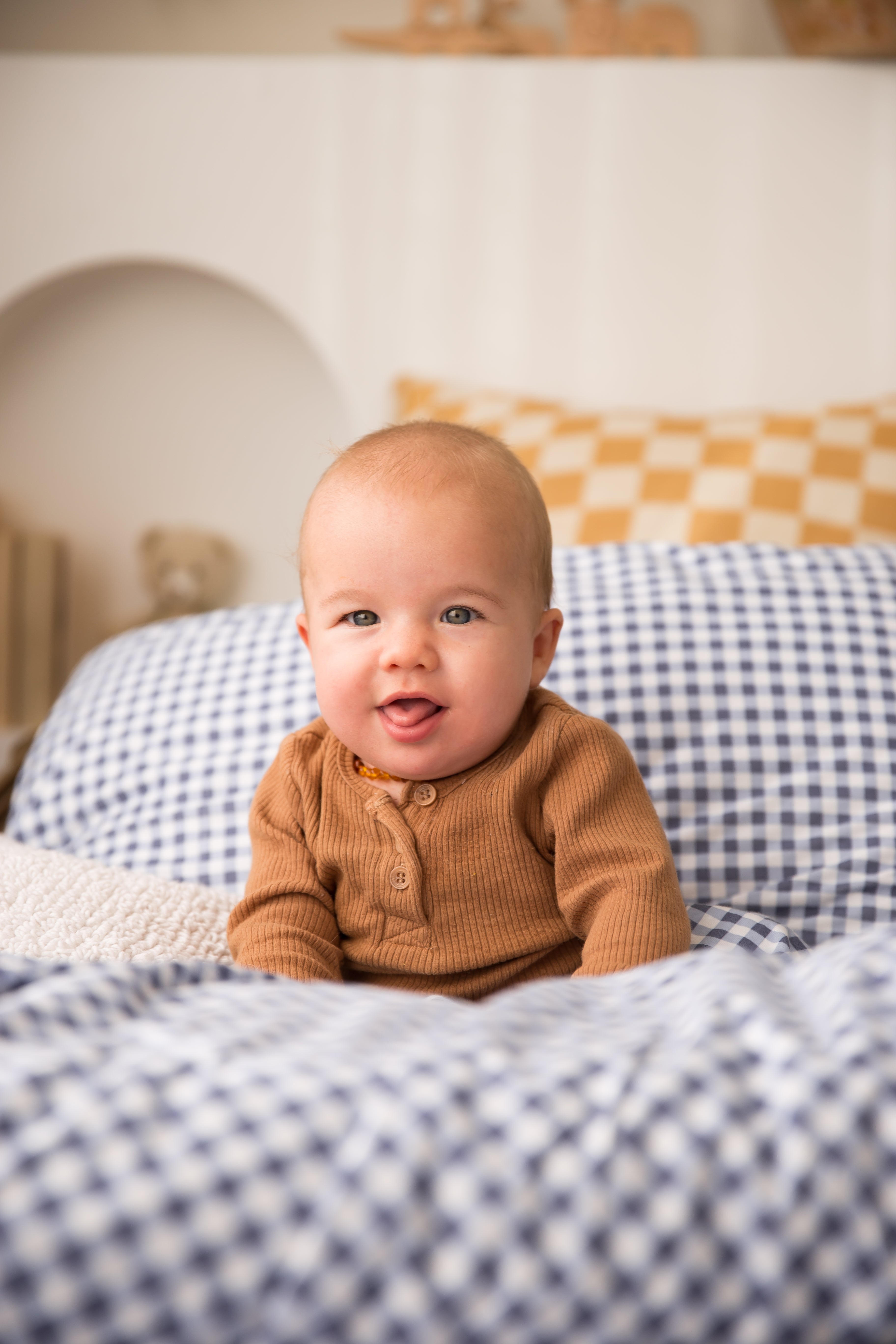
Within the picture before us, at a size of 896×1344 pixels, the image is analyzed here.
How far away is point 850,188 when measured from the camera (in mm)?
1809

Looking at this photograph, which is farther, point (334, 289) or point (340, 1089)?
point (334, 289)

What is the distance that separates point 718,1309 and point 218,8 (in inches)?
92.1

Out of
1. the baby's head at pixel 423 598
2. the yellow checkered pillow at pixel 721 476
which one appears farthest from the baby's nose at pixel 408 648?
the yellow checkered pillow at pixel 721 476

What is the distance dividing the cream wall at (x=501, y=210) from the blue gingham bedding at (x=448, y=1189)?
5.17ft

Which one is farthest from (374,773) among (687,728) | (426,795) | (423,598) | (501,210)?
(501,210)

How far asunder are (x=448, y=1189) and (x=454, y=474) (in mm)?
534

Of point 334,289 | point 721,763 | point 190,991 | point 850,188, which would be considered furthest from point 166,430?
point 190,991

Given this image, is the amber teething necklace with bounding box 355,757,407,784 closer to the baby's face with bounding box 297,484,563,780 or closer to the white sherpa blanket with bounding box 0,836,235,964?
the baby's face with bounding box 297,484,563,780

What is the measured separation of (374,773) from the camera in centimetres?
90

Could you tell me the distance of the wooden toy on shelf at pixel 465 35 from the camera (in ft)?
6.29

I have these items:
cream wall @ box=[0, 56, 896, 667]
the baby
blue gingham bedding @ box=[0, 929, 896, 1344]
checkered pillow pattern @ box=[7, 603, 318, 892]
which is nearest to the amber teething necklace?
the baby

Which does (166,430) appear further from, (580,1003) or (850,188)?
(580,1003)

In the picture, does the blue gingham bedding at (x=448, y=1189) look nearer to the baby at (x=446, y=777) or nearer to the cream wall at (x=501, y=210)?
the baby at (x=446, y=777)

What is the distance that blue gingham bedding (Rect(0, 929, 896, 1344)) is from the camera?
0.38m
